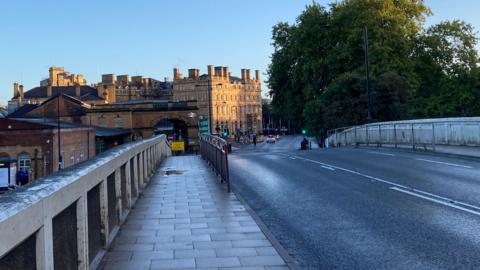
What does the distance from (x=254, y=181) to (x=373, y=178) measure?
352cm

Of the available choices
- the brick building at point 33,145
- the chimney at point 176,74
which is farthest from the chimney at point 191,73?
the brick building at point 33,145

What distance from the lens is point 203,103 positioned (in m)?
157

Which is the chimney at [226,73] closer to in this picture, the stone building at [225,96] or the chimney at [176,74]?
the stone building at [225,96]

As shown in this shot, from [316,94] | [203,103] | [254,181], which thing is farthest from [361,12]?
[203,103]

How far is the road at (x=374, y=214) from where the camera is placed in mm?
6660

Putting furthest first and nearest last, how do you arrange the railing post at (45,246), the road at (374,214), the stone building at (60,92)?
1. the stone building at (60,92)
2. the road at (374,214)
3. the railing post at (45,246)

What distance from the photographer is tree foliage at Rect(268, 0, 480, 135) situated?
4350cm

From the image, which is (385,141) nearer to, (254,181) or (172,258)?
(254,181)

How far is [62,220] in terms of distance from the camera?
4711 millimetres

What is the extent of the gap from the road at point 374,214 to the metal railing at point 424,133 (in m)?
5.38

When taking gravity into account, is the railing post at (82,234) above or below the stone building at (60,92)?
below

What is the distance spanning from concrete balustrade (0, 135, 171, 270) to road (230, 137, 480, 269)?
253 cm

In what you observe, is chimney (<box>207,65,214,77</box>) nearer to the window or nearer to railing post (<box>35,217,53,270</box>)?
the window

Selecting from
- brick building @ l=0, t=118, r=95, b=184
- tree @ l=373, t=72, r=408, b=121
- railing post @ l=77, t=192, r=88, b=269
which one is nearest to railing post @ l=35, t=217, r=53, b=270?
railing post @ l=77, t=192, r=88, b=269
